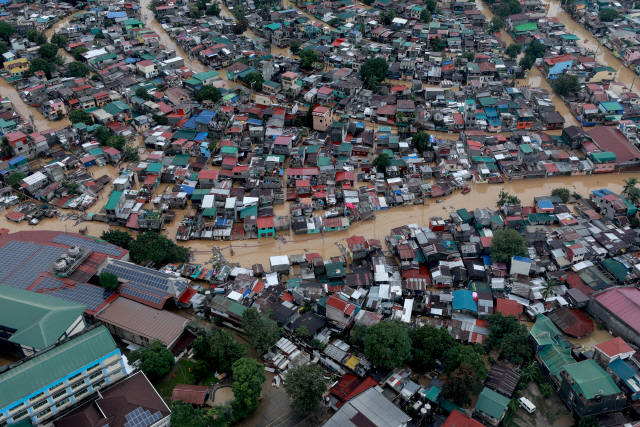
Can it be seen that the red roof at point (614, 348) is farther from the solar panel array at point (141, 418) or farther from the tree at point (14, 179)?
the tree at point (14, 179)

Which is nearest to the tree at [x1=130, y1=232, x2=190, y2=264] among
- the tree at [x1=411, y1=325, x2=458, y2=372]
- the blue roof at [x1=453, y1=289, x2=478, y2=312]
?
the tree at [x1=411, y1=325, x2=458, y2=372]

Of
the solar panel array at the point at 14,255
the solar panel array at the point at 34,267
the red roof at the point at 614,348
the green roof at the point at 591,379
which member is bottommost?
the solar panel array at the point at 14,255

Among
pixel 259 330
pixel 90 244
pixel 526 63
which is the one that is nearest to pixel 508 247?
pixel 259 330

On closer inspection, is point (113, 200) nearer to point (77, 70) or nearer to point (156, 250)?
point (156, 250)

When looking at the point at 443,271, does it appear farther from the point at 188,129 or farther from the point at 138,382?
the point at 188,129

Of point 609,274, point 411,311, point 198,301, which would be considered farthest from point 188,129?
point 609,274

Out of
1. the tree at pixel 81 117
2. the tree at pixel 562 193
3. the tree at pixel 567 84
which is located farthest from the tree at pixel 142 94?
the tree at pixel 567 84

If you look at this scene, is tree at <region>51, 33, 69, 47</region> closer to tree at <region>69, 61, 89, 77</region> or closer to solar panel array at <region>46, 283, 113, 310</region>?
tree at <region>69, 61, 89, 77</region>
